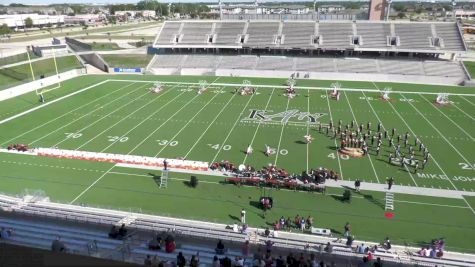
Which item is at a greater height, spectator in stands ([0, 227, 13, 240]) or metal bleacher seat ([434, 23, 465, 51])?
metal bleacher seat ([434, 23, 465, 51])

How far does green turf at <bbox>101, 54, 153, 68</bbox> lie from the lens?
49438 mm

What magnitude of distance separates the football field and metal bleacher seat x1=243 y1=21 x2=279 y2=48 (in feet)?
37.9

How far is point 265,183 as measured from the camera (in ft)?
61.5

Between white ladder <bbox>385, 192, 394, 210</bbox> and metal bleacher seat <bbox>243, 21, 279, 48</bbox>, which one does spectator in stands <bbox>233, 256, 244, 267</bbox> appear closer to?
white ladder <bbox>385, 192, 394, 210</bbox>

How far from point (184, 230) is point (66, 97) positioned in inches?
1044

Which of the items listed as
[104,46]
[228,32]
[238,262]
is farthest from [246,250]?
[104,46]

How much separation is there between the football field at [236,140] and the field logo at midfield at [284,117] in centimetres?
8

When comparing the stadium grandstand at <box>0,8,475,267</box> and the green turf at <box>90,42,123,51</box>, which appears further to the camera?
the green turf at <box>90,42,123,51</box>

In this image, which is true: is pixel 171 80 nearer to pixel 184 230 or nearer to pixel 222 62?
pixel 222 62

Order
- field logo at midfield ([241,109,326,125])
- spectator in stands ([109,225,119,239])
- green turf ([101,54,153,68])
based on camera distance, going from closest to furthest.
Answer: spectator in stands ([109,225,119,239]), field logo at midfield ([241,109,326,125]), green turf ([101,54,153,68])

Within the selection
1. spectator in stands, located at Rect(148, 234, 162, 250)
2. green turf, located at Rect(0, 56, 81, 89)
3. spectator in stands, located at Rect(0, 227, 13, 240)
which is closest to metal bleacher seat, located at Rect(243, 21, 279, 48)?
green turf, located at Rect(0, 56, 81, 89)

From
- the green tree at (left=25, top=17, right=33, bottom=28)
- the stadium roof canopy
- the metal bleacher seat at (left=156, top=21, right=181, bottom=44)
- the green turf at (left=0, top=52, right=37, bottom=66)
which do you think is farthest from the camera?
the green tree at (left=25, top=17, right=33, bottom=28)

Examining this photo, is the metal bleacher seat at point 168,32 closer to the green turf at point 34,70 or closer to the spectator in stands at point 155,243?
the green turf at point 34,70

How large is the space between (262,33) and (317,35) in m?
7.37
